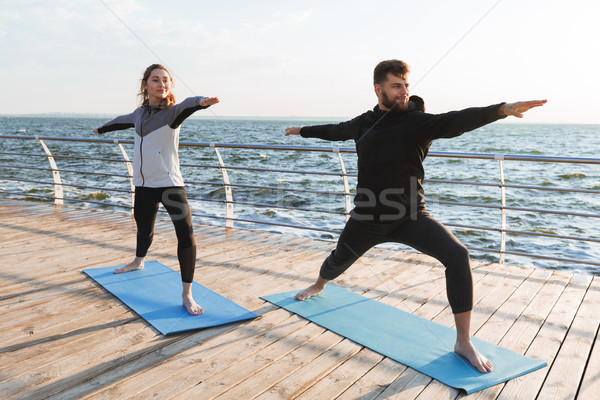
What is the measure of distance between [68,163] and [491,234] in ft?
65.3

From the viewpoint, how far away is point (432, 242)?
2.46 meters

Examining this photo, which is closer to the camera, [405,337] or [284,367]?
[284,367]

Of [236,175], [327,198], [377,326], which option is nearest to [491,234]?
[327,198]

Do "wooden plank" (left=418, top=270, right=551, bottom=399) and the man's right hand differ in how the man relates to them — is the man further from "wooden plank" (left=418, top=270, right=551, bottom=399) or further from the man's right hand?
the man's right hand

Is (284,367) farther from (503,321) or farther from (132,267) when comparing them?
(132,267)

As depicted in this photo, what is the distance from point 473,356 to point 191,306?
5.56 feet

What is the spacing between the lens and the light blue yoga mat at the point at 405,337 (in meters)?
2.32

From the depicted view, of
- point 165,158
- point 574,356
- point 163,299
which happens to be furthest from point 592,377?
point 165,158

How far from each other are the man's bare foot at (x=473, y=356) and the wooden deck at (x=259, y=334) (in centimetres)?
13

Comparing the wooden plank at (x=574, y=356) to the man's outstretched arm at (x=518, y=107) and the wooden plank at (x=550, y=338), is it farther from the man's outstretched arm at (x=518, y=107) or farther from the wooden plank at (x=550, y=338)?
the man's outstretched arm at (x=518, y=107)

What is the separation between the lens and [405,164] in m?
2.50

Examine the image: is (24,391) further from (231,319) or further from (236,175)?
(236,175)

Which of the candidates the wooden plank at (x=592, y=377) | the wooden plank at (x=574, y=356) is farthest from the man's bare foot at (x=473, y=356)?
the wooden plank at (x=592, y=377)

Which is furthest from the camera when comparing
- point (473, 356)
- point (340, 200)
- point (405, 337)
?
point (340, 200)
